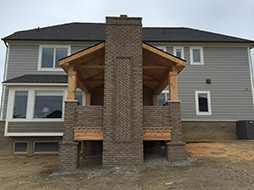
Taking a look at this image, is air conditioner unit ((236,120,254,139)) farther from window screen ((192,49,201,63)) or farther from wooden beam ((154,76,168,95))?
wooden beam ((154,76,168,95))

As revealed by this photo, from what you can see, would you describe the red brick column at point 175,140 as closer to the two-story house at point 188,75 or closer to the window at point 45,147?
the two-story house at point 188,75

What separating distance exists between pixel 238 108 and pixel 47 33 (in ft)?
42.2

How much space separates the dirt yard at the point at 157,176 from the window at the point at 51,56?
264 inches

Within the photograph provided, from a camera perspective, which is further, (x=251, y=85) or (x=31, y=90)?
(x=251, y=85)

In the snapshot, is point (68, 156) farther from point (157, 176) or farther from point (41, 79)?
point (41, 79)

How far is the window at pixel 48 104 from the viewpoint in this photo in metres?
10.7

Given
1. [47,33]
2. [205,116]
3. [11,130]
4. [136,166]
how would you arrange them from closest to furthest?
[136,166] → [11,130] → [205,116] → [47,33]

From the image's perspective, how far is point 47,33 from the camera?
541 inches

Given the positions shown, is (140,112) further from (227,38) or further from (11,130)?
(227,38)

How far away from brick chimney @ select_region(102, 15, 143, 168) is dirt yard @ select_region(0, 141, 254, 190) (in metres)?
0.61

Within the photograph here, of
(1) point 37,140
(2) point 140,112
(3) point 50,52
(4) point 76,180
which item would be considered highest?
(3) point 50,52

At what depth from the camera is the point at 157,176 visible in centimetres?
591

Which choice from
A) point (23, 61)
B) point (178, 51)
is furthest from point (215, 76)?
point (23, 61)

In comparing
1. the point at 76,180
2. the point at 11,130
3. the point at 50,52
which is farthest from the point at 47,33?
the point at 76,180
